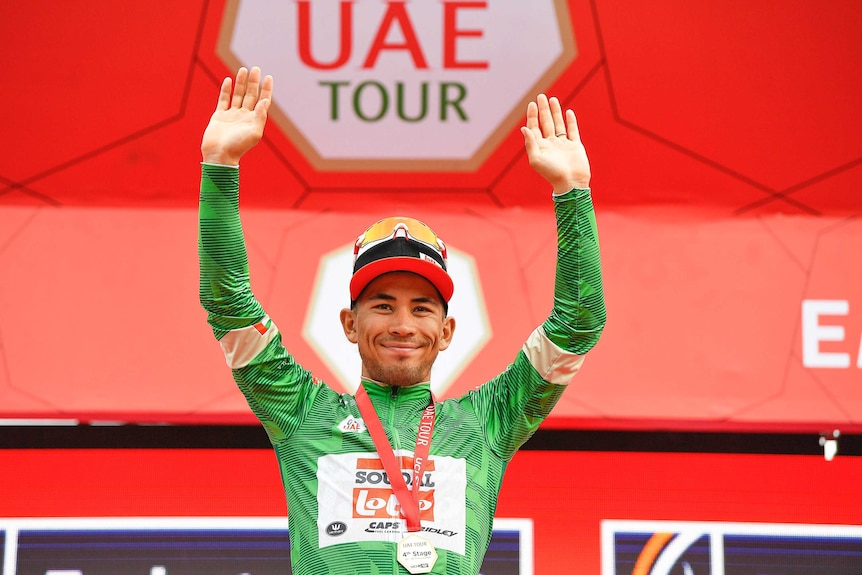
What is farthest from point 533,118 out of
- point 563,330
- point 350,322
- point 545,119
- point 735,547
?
point 735,547

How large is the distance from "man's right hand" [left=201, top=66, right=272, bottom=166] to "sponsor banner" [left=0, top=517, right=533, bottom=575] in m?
1.30

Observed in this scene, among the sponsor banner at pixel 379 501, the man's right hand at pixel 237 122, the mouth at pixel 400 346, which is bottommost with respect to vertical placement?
the sponsor banner at pixel 379 501

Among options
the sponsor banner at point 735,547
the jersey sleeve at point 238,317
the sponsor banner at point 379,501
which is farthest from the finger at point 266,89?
the sponsor banner at point 735,547

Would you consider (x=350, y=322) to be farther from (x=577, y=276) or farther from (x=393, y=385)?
(x=577, y=276)

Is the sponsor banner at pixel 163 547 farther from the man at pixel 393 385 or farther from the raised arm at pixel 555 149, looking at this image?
the raised arm at pixel 555 149

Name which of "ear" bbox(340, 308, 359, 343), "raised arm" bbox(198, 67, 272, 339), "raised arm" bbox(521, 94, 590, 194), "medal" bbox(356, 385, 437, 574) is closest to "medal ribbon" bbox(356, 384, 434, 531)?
"medal" bbox(356, 385, 437, 574)

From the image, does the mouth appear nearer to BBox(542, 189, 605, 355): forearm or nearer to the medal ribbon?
the medal ribbon

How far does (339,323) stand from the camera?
2.92 metres

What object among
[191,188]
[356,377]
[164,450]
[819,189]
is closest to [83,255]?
[191,188]

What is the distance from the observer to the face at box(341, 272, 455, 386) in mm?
1942

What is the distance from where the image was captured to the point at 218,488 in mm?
2838

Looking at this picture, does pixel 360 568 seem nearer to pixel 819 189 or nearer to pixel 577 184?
pixel 577 184

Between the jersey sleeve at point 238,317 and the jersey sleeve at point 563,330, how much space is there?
0.38 meters

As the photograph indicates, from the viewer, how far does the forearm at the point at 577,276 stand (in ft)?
6.15
